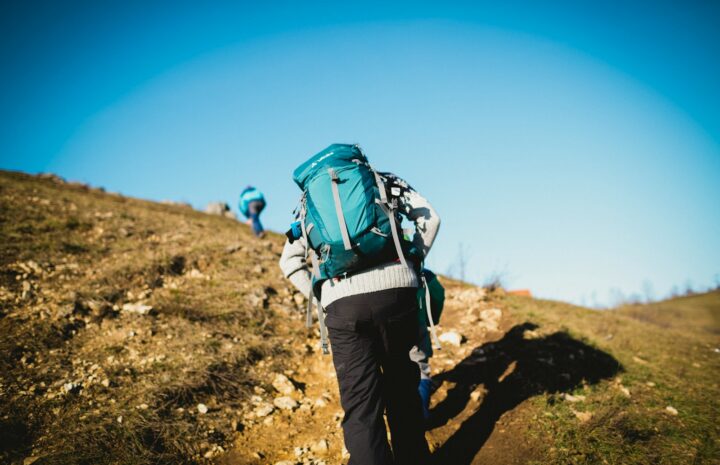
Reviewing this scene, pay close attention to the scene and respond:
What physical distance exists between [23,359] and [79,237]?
3.91m

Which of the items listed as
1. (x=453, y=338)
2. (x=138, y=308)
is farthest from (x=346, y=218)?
(x=138, y=308)

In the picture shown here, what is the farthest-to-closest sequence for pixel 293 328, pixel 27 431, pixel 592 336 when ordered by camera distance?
1. pixel 592 336
2. pixel 293 328
3. pixel 27 431

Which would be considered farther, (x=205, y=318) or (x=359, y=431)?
(x=205, y=318)

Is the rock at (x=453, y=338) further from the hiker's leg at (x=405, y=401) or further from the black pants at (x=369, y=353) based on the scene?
the black pants at (x=369, y=353)

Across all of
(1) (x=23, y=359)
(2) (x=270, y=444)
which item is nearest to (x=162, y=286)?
(1) (x=23, y=359)

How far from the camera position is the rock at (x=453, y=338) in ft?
18.5

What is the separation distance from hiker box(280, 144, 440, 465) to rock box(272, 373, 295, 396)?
2.09 meters

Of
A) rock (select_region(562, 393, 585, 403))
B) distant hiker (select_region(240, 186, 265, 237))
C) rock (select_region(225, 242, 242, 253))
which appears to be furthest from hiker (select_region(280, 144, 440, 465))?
distant hiker (select_region(240, 186, 265, 237))

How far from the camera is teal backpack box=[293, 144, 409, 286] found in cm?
232

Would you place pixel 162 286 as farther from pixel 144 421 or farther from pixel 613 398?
pixel 613 398

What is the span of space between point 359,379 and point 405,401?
1.53 feet

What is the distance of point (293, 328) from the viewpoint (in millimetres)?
5664

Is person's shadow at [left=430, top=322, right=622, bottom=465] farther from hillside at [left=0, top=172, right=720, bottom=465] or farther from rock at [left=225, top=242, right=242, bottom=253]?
rock at [left=225, top=242, right=242, bottom=253]

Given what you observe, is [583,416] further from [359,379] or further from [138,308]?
[138,308]
